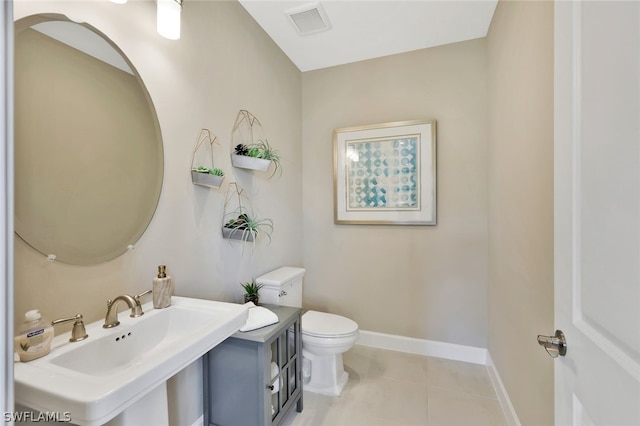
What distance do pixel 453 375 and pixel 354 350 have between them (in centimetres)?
80

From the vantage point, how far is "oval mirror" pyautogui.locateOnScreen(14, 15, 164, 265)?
90 cm

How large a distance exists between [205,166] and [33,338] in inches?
40.7

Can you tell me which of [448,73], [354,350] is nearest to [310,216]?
[354,350]

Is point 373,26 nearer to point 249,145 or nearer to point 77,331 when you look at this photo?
point 249,145

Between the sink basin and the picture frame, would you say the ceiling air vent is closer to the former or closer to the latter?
the picture frame

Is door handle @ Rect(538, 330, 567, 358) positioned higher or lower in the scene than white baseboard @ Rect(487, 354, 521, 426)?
higher

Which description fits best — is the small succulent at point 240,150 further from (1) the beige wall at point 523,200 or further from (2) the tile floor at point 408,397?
(2) the tile floor at point 408,397

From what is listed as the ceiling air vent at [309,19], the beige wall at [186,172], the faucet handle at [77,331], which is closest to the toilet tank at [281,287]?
the beige wall at [186,172]

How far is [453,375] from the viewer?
213 centimetres

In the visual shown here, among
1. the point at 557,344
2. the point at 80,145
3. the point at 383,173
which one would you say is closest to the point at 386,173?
the point at 383,173

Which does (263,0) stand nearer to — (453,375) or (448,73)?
(448,73)

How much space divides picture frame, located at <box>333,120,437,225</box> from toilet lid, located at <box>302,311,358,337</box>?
2.98ft

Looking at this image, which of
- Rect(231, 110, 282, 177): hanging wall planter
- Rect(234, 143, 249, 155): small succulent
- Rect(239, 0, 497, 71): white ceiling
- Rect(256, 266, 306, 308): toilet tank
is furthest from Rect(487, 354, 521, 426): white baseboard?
Rect(239, 0, 497, 71): white ceiling

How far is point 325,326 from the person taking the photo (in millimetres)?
1978
